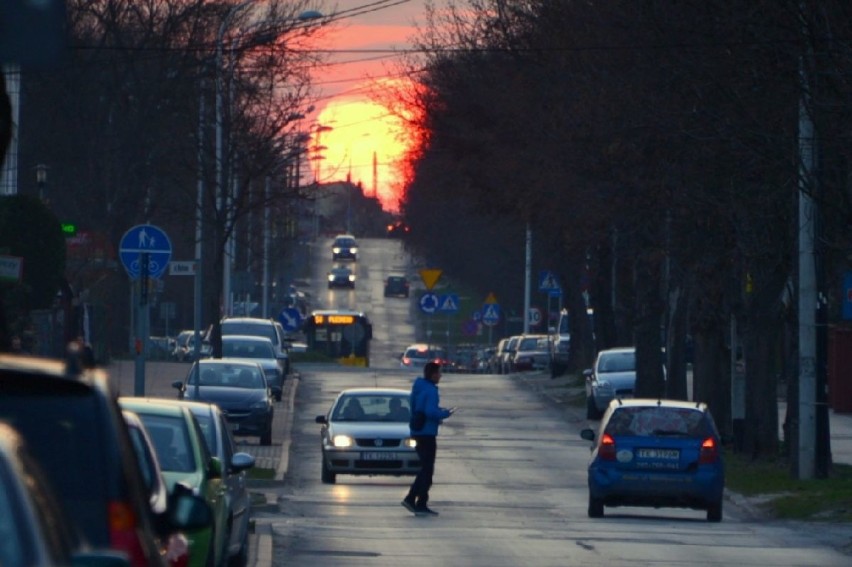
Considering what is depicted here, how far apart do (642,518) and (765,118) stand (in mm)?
5829

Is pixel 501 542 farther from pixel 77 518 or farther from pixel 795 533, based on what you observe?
pixel 77 518

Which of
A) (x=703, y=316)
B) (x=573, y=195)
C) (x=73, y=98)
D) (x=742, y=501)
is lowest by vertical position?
(x=742, y=501)

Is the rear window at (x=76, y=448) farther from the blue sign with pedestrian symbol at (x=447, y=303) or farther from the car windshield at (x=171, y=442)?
the blue sign with pedestrian symbol at (x=447, y=303)

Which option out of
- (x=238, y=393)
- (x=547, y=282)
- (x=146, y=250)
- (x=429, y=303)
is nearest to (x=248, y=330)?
(x=547, y=282)

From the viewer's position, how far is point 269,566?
50.3 feet

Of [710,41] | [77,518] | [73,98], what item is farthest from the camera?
[73,98]

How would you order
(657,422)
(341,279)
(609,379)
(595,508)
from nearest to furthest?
1. (595,508)
2. (657,422)
3. (609,379)
4. (341,279)

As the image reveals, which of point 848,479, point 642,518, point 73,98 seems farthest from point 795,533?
point 73,98

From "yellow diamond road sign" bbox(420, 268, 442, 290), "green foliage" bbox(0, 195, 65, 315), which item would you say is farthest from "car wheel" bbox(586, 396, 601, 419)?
"yellow diamond road sign" bbox(420, 268, 442, 290)

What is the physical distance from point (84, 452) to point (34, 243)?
2689 cm

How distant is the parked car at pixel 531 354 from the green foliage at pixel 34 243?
3303cm

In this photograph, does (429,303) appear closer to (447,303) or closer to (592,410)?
(447,303)

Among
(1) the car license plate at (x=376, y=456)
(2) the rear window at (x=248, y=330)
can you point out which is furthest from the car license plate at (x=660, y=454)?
(2) the rear window at (x=248, y=330)

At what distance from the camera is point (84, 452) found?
6754mm
